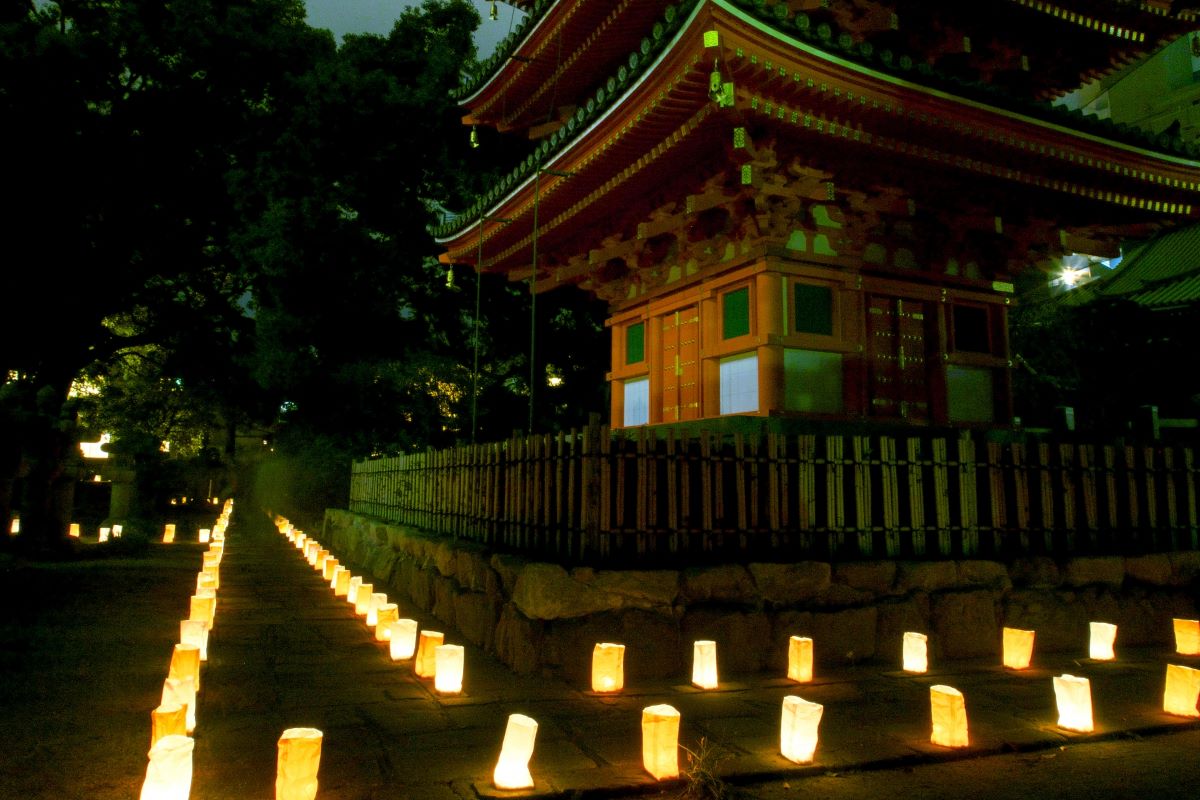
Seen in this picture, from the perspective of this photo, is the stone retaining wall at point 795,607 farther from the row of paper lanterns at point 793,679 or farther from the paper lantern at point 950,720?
the paper lantern at point 950,720

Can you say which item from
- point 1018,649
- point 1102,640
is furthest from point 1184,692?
point 1102,640

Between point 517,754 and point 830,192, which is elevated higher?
point 830,192

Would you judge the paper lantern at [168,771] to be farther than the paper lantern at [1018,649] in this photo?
No

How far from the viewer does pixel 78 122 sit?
21.3 m

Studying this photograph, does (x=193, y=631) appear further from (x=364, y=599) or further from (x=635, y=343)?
(x=635, y=343)

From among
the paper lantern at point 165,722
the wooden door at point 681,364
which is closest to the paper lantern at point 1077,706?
the paper lantern at point 165,722

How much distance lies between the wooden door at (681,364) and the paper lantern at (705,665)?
14.9 feet

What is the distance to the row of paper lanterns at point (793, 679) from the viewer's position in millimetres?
3559

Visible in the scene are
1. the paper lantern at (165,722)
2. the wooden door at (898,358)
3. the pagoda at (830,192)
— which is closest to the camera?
the paper lantern at (165,722)

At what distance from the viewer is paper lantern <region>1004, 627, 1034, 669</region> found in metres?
5.89

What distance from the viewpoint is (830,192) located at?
316 inches

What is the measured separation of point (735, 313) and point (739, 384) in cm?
84

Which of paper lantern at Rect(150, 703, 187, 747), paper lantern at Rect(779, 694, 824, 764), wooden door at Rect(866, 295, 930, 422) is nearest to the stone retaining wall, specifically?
paper lantern at Rect(779, 694, 824, 764)

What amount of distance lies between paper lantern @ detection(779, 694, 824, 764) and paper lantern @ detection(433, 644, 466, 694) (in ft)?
7.15
